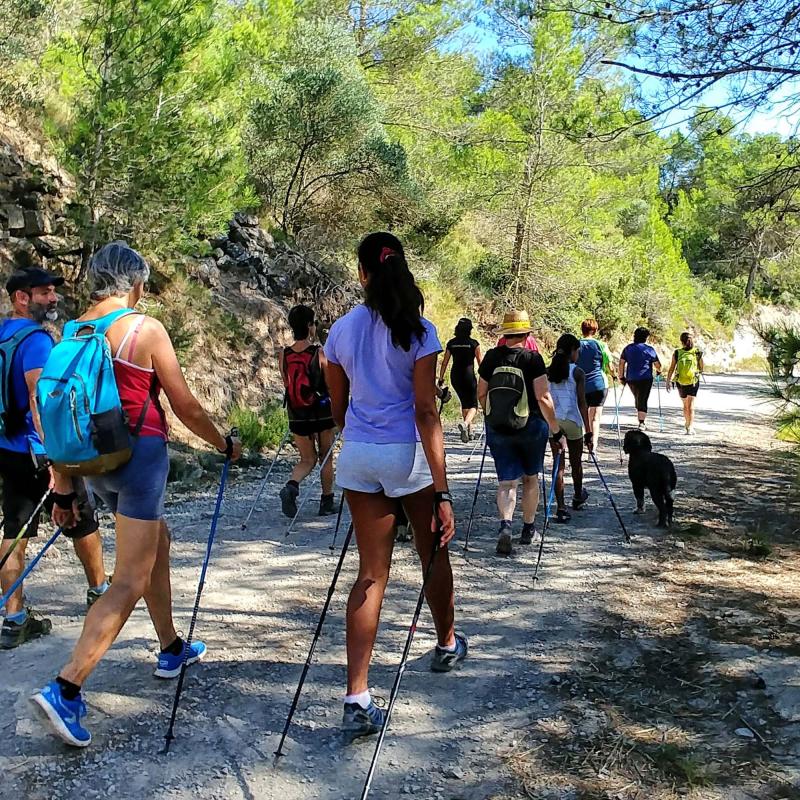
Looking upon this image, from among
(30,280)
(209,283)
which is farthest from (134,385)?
(209,283)

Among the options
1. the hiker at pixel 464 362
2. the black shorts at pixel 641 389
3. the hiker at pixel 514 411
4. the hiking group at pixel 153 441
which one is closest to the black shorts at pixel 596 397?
the hiker at pixel 464 362

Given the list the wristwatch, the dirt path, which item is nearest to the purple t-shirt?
the wristwatch

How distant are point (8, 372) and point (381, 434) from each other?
2.07m

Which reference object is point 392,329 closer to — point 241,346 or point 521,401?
point 521,401

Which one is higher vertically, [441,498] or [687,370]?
[687,370]

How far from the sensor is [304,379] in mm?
6863

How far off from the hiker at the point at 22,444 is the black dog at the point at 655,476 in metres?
4.92

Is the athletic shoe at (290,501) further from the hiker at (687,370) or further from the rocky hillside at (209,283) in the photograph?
the hiker at (687,370)

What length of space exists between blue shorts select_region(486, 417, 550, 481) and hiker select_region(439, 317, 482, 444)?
13.4ft

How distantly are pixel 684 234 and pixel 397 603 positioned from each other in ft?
147

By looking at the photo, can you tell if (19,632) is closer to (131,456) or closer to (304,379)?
(131,456)

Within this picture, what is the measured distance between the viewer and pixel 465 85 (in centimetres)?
2178

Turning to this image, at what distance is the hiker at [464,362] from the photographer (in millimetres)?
10570

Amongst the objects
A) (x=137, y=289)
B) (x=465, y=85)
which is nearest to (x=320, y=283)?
(x=465, y=85)
